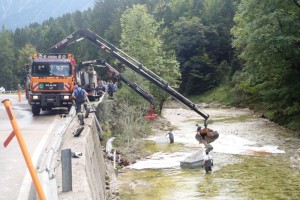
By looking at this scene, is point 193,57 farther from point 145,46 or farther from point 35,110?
point 35,110

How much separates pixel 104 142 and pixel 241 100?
120ft

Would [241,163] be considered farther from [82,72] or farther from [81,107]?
[82,72]

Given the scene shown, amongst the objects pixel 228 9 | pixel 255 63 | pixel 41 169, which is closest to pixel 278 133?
pixel 255 63

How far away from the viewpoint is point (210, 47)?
77.6m

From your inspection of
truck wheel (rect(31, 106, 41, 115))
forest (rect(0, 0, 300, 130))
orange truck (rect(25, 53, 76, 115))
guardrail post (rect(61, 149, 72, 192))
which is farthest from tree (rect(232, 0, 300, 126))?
guardrail post (rect(61, 149, 72, 192))

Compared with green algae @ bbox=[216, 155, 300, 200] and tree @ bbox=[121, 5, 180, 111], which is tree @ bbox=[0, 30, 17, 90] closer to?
tree @ bbox=[121, 5, 180, 111]

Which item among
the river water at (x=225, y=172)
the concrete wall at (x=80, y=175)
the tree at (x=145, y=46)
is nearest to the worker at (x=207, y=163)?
the river water at (x=225, y=172)

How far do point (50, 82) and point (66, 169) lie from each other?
14276 mm

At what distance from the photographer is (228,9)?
275 feet

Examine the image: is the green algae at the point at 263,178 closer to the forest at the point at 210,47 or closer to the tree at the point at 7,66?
the forest at the point at 210,47

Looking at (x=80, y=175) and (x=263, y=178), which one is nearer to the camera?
(x=80, y=175)

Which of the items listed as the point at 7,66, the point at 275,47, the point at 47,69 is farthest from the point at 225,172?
the point at 7,66

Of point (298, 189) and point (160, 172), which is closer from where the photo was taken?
point (298, 189)

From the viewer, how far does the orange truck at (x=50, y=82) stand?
67.5ft
